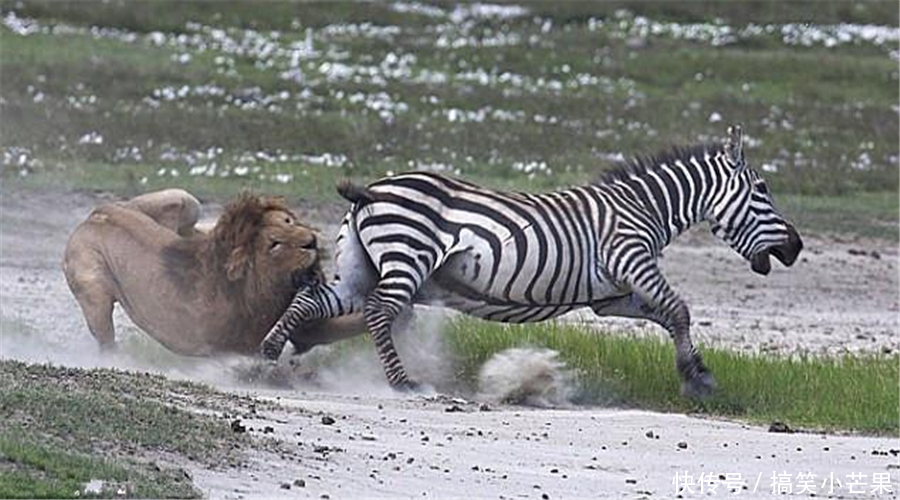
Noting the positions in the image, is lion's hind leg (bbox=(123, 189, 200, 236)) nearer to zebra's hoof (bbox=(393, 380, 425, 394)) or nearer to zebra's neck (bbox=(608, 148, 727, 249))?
zebra's hoof (bbox=(393, 380, 425, 394))

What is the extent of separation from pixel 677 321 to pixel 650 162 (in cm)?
115

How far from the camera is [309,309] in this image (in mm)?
13516

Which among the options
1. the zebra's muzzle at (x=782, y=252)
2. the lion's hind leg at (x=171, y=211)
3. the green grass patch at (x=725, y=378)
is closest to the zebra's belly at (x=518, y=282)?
the green grass patch at (x=725, y=378)

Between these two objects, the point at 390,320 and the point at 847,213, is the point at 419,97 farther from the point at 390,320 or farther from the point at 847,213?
the point at 390,320

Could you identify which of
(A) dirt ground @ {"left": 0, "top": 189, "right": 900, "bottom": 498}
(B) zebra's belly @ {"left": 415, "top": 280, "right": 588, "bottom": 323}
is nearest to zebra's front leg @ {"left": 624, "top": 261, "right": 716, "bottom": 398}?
(B) zebra's belly @ {"left": 415, "top": 280, "right": 588, "bottom": 323}

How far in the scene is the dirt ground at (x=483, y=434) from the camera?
395 inches

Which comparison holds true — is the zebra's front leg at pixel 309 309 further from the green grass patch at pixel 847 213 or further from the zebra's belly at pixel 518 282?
the green grass patch at pixel 847 213

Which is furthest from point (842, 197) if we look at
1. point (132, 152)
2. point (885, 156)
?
point (132, 152)

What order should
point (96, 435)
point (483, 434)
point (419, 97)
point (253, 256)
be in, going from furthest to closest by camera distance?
point (419, 97)
point (253, 256)
point (483, 434)
point (96, 435)

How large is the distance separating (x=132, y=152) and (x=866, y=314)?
8.45 m

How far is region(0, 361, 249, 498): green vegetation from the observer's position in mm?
8977

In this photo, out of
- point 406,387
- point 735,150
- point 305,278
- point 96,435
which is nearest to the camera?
point 96,435

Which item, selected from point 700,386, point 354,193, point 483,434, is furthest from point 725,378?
point 483,434

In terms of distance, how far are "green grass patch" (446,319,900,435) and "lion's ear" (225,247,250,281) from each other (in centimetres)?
145
